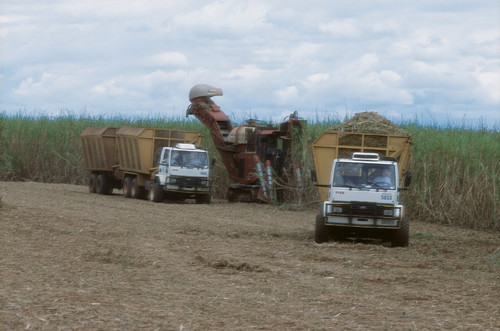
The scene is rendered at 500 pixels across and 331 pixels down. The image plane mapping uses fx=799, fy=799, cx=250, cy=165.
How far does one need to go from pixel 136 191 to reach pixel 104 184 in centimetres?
324

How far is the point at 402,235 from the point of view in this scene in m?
16.7

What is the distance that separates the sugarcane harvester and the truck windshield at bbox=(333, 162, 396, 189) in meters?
10.1

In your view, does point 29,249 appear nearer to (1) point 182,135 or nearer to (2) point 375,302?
(2) point 375,302

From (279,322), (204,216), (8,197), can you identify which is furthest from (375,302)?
(8,197)

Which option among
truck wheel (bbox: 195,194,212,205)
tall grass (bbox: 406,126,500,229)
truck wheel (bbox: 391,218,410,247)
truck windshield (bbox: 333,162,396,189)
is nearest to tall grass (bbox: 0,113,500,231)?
tall grass (bbox: 406,126,500,229)

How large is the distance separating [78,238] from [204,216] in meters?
7.67

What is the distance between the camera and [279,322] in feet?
29.2

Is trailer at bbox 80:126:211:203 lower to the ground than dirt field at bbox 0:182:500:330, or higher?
higher

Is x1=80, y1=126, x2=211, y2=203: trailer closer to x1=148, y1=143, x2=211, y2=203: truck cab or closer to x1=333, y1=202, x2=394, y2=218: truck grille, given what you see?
x1=148, y1=143, x2=211, y2=203: truck cab

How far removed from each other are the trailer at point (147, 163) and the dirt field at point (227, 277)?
7322 millimetres

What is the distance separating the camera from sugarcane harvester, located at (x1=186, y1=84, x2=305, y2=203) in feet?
91.9

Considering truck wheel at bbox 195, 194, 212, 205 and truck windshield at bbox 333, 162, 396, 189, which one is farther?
truck wheel at bbox 195, 194, 212, 205

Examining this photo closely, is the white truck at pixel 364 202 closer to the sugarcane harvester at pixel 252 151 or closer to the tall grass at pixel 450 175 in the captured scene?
the tall grass at pixel 450 175

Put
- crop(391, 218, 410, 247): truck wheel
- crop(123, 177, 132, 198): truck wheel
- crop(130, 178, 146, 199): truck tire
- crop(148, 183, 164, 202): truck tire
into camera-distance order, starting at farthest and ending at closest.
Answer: crop(123, 177, 132, 198): truck wheel
crop(130, 178, 146, 199): truck tire
crop(148, 183, 164, 202): truck tire
crop(391, 218, 410, 247): truck wheel
